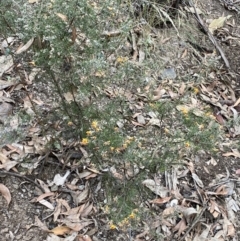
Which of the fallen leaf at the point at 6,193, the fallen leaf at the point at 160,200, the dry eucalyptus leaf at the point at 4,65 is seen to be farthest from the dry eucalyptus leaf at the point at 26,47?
the fallen leaf at the point at 160,200

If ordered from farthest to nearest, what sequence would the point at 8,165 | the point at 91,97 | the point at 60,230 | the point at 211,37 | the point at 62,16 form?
the point at 211,37 < the point at 91,97 < the point at 8,165 < the point at 60,230 < the point at 62,16

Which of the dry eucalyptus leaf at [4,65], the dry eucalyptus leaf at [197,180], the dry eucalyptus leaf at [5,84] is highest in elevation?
the dry eucalyptus leaf at [4,65]

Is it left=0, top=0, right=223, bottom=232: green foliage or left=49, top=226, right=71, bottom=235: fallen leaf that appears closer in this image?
left=0, top=0, right=223, bottom=232: green foliage

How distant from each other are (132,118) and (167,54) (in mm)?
808

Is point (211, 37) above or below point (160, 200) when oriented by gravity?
above

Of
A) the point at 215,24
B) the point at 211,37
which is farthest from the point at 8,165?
the point at 215,24

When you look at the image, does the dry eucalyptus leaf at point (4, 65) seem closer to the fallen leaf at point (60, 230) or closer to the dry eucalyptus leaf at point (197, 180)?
the fallen leaf at point (60, 230)

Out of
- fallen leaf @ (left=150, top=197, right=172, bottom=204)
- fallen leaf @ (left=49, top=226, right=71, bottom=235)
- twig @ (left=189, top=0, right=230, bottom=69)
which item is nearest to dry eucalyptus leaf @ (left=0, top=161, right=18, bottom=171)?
fallen leaf @ (left=49, top=226, right=71, bottom=235)

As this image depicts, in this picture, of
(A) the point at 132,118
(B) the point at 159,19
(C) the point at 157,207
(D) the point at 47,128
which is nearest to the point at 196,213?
(C) the point at 157,207

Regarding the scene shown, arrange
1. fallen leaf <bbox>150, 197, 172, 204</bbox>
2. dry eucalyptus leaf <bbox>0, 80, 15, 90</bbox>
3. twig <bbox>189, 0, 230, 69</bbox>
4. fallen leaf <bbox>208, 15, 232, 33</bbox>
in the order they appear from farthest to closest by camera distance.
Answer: fallen leaf <bbox>208, 15, 232, 33</bbox> < twig <bbox>189, 0, 230, 69</bbox> < dry eucalyptus leaf <bbox>0, 80, 15, 90</bbox> < fallen leaf <bbox>150, 197, 172, 204</bbox>

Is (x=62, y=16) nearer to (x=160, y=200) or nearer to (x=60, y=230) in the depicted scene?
(x=60, y=230)

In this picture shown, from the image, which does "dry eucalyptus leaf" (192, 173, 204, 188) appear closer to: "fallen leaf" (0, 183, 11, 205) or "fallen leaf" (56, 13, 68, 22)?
"fallen leaf" (0, 183, 11, 205)

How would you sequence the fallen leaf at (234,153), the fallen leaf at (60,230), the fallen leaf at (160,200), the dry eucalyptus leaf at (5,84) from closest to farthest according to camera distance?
1. the fallen leaf at (60,230)
2. the fallen leaf at (160,200)
3. the dry eucalyptus leaf at (5,84)
4. the fallen leaf at (234,153)

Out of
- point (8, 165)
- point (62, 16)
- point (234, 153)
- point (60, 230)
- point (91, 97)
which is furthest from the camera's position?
point (234, 153)
